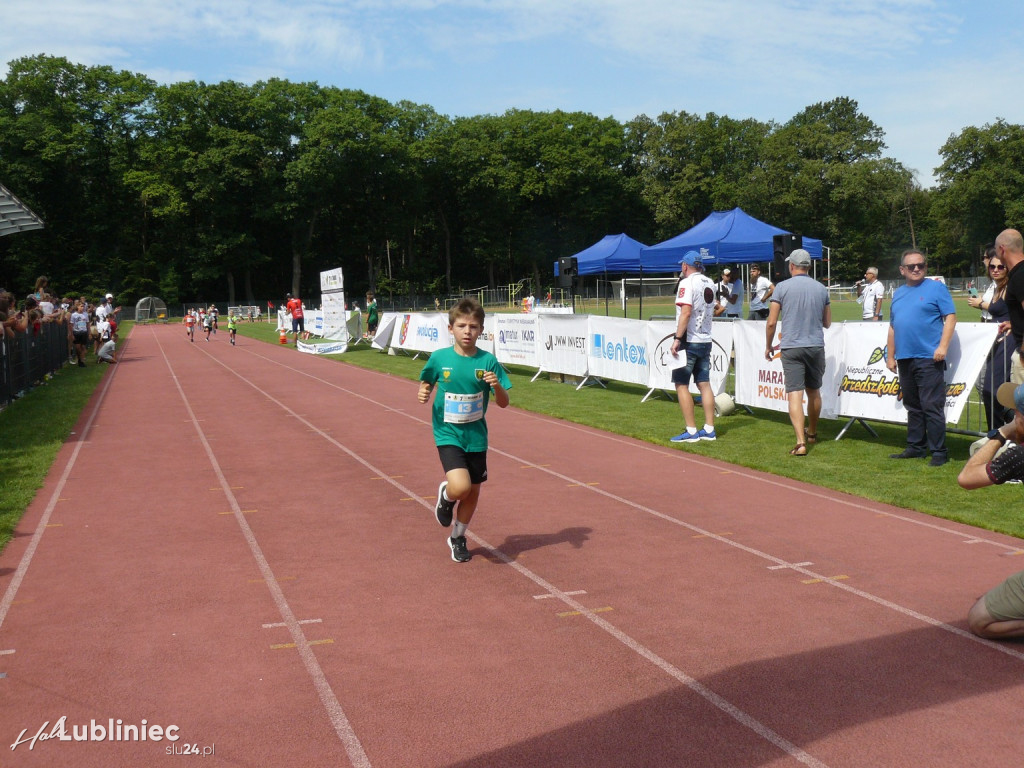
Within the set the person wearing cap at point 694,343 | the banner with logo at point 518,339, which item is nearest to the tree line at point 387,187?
the banner with logo at point 518,339

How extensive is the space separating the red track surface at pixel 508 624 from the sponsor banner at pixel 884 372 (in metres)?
2.06

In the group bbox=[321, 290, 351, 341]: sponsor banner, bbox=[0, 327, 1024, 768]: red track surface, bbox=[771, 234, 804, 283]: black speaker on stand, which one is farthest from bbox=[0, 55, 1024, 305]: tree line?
bbox=[0, 327, 1024, 768]: red track surface

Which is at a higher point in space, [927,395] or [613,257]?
[613,257]

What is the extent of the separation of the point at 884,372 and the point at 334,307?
23.5m

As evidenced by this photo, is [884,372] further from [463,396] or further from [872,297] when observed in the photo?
[872,297]

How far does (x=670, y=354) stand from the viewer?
1384cm

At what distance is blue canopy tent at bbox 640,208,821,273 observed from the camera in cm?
2431

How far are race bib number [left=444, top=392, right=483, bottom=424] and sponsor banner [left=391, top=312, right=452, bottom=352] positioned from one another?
1690cm

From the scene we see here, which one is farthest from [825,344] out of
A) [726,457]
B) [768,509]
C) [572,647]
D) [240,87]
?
[240,87]

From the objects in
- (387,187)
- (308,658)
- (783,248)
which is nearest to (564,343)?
(783,248)

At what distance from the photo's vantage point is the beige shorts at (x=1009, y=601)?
4555 millimetres

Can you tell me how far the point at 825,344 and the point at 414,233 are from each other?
254 ft

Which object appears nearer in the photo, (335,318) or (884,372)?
(884,372)

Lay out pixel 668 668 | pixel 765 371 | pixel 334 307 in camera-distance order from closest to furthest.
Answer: pixel 668 668 → pixel 765 371 → pixel 334 307
